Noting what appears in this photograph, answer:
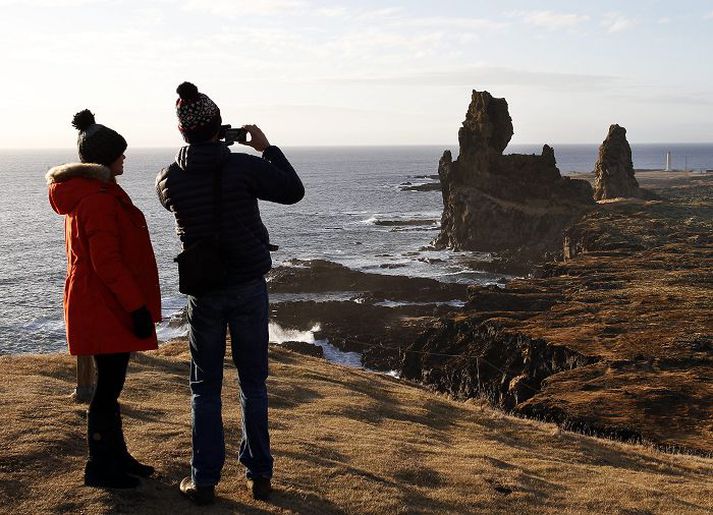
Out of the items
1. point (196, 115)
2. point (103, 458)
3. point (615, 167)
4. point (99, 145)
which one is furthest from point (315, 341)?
point (615, 167)

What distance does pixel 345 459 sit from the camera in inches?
343

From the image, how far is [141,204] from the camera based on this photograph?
14062 centimetres

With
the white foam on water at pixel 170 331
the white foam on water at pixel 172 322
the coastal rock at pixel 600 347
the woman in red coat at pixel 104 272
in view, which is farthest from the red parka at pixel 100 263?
the white foam on water at pixel 170 331

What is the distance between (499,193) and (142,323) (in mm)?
78014

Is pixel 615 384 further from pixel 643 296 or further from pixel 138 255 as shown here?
pixel 138 255

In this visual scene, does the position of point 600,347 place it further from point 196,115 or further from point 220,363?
point 196,115

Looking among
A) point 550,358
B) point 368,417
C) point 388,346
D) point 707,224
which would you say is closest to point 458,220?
point 707,224

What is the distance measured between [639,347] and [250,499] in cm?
2195

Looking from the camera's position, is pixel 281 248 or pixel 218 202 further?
pixel 281 248

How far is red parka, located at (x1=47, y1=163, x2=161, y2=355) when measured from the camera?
5777 millimetres

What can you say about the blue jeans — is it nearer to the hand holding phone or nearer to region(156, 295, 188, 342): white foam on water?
the hand holding phone

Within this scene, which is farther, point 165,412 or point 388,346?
point 388,346

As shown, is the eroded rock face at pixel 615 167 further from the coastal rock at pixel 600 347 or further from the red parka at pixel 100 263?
the red parka at pixel 100 263

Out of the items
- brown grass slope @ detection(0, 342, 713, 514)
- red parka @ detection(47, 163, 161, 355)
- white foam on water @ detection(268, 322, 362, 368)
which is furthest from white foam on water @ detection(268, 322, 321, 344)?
red parka @ detection(47, 163, 161, 355)
